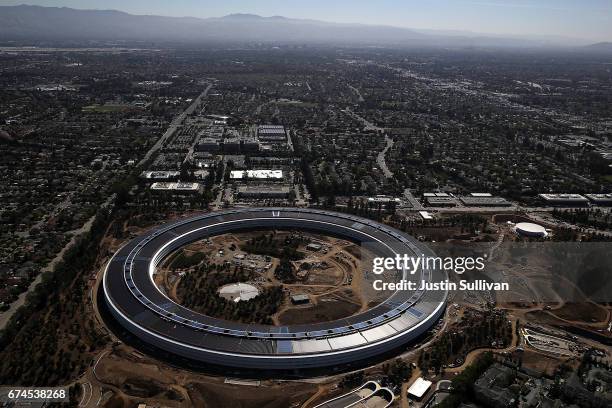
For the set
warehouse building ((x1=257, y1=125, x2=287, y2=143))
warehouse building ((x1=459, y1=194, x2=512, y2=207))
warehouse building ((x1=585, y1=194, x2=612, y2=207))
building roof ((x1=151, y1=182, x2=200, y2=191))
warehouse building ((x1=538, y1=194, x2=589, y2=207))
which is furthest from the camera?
warehouse building ((x1=257, y1=125, x2=287, y2=143))

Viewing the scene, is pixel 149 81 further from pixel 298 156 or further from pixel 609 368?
pixel 609 368

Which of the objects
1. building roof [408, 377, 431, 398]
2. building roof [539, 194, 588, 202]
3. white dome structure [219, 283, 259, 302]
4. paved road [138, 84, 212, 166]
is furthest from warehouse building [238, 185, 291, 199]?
building roof [408, 377, 431, 398]

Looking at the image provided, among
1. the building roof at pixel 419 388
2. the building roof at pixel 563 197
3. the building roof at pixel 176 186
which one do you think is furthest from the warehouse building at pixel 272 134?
the building roof at pixel 419 388

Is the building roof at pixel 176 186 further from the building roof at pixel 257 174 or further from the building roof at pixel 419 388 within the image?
the building roof at pixel 419 388

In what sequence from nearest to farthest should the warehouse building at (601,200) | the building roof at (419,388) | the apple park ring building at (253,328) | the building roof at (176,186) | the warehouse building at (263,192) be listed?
1. the building roof at (419,388)
2. the apple park ring building at (253,328)
3. the warehouse building at (263,192)
4. the building roof at (176,186)
5. the warehouse building at (601,200)

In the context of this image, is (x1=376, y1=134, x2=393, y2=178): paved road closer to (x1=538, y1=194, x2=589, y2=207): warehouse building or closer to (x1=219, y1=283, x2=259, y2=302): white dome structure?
(x1=538, y1=194, x2=589, y2=207): warehouse building

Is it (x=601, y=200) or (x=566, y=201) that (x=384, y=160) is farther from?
(x=601, y=200)

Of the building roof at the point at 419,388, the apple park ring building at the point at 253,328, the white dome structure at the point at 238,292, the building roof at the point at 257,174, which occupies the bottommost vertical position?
the building roof at the point at 419,388
